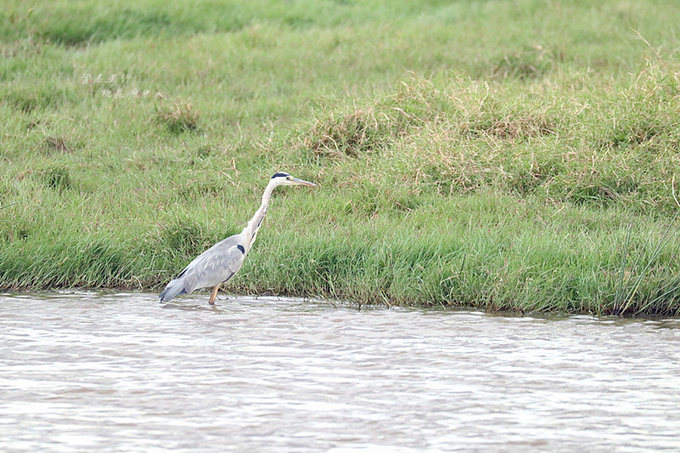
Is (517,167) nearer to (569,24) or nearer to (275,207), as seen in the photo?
(275,207)

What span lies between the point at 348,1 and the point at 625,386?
16.9 meters

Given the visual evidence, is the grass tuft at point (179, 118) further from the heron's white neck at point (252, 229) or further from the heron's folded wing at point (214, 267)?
the heron's folded wing at point (214, 267)

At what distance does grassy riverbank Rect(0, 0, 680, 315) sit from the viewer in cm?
872

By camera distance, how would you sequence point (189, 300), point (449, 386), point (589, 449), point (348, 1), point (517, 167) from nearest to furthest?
point (589, 449)
point (449, 386)
point (189, 300)
point (517, 167)
point (348, 1)

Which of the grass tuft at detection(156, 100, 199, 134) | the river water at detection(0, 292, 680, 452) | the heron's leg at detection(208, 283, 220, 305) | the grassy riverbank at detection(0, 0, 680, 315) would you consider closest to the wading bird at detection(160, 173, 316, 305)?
the heron's leg at detection(208, 283, 220, 305)

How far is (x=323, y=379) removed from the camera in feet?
20.5

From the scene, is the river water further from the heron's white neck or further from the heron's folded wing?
the heron's white neck

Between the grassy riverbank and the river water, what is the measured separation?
1.57ft

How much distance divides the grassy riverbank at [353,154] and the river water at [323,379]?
0.48 m

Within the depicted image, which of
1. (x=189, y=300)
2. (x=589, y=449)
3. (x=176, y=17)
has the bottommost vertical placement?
(x=189, y=300)

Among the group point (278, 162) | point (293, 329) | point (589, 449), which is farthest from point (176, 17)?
point (589, 449)

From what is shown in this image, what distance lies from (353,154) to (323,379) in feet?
20.9

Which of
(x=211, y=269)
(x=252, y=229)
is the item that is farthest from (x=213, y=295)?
(x=252, y=229)

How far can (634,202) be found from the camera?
10359 mm
